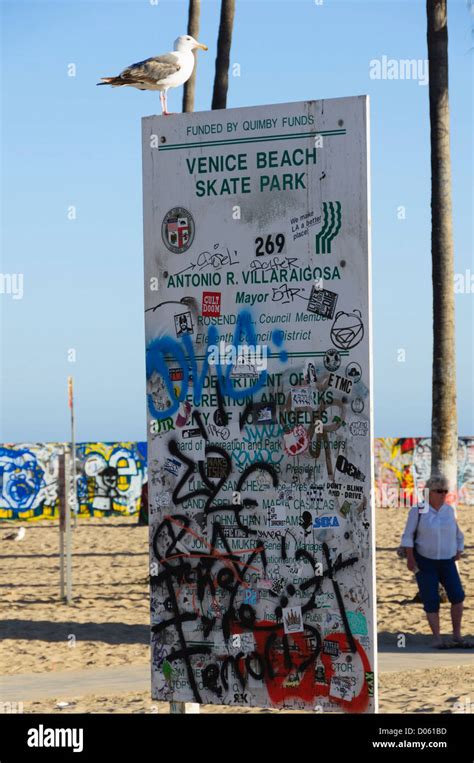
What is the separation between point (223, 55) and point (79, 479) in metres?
19.6

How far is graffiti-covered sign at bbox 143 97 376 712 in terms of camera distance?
5680 mm

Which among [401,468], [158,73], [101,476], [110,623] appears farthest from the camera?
[401,468]

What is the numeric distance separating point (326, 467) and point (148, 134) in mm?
1975

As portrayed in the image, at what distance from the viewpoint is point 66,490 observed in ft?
51.3

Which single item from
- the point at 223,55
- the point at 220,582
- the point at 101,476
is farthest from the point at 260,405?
the point at 101,476

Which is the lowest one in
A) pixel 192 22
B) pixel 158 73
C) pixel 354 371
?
pixel 354 371

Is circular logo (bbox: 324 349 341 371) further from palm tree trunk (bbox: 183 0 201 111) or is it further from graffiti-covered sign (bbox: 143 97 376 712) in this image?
palm tree trunk (bbox: 183 0 201 111)

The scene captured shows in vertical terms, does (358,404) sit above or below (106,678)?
above

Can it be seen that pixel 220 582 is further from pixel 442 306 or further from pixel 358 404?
pixel 442 306

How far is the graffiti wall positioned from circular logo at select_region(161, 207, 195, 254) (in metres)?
29.6

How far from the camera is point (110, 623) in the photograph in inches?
583

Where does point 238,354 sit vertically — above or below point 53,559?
above
